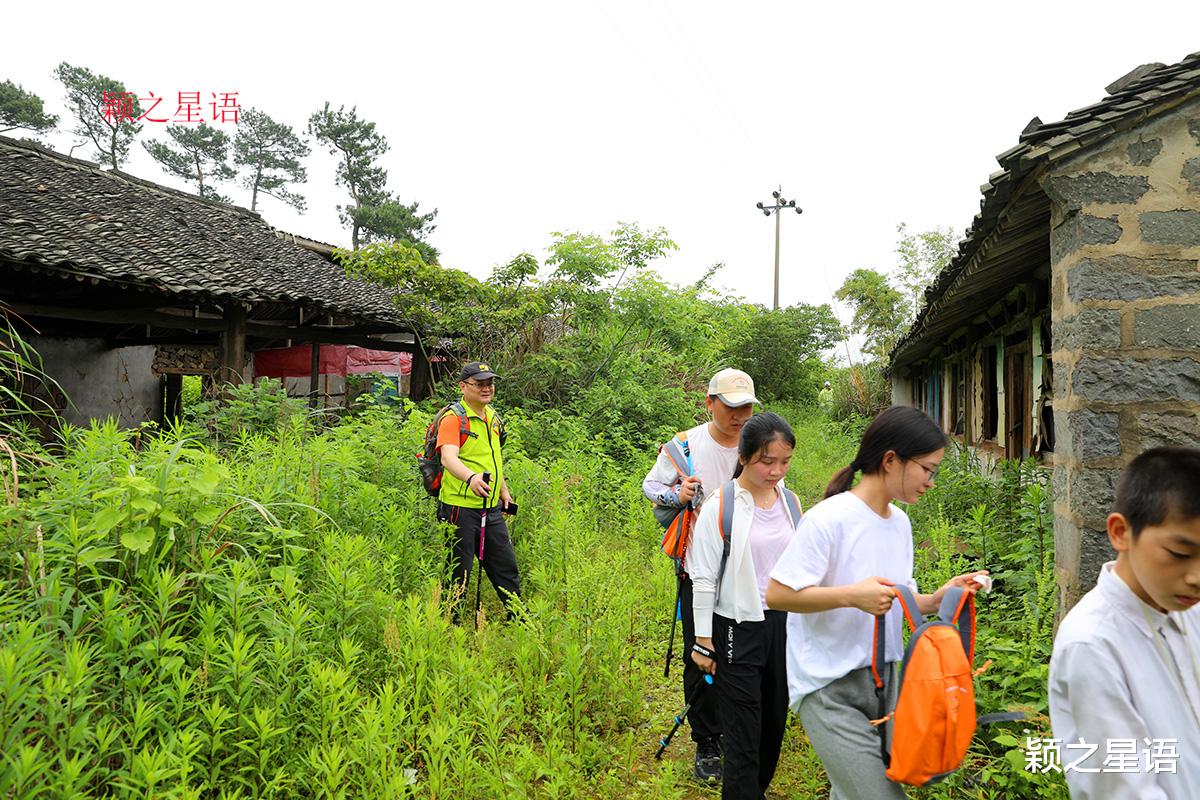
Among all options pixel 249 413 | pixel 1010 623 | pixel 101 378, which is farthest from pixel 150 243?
A: pixel 1010 623

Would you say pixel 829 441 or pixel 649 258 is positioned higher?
pixel 649 258

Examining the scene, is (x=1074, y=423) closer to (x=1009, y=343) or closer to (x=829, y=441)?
(x=1009, y=343)

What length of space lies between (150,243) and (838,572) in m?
9.42

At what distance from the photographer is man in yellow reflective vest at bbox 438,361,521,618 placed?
4.62 m

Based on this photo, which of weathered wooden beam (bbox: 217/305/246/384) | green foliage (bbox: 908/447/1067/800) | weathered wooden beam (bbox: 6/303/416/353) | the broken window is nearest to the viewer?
green foliage (bbox: 908/447/1067/800)

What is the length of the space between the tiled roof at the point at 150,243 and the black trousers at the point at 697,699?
21.2ft

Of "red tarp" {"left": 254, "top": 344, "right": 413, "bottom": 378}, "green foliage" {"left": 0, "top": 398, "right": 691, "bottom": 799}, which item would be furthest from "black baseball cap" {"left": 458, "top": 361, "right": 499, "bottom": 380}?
"red tarp" {"left": 254, "top": 344, "right": 413, "bottom": 378}

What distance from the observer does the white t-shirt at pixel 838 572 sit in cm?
207

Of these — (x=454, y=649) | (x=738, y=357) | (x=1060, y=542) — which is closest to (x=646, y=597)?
(x=454, y=649)

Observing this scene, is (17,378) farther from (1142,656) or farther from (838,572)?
(1142,656)

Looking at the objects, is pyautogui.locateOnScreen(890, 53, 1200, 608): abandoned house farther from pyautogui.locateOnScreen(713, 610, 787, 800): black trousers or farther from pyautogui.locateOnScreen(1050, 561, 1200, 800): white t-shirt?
pyautogui.locateOnScreen(1050, 561, 1200, 800): white t-shirt

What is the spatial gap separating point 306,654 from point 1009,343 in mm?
7592

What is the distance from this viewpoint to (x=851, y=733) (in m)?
2.01

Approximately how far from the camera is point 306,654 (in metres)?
2.98
